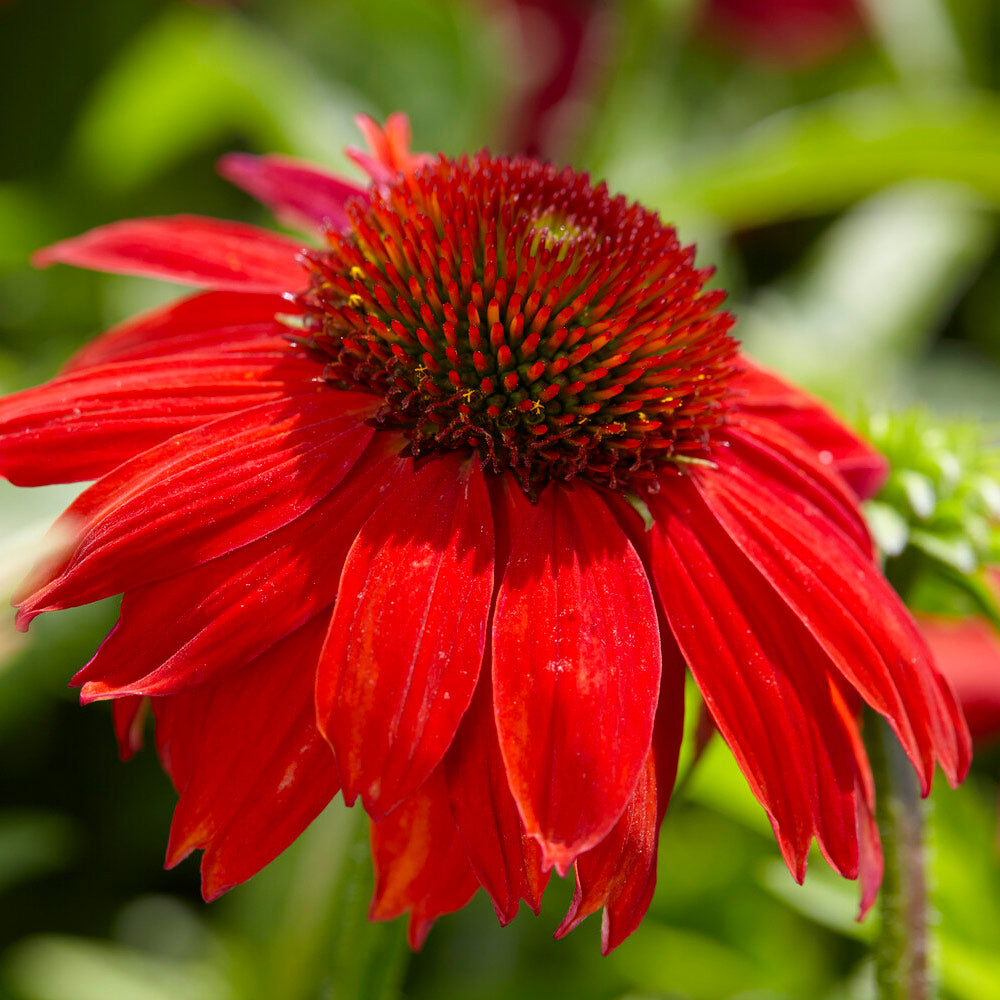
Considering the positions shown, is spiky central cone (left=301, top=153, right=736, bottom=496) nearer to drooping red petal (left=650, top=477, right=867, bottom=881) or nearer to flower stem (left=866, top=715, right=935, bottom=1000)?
drooping red petal (left=650, top=477, right=867, bottom=881)

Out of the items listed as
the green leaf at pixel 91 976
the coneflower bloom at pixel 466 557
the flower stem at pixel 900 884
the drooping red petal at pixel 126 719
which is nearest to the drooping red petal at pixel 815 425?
the coneflower bloom at pixel 466 557

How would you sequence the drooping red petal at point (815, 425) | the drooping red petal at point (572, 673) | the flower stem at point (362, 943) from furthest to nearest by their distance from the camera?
1. the drooping red petal at point (815, 425)
2. the flower stem at point (362, 943)
3. the drooping red petal at point (572, 673)

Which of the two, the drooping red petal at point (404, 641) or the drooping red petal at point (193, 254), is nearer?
the drooping red petal at point (404, 641)

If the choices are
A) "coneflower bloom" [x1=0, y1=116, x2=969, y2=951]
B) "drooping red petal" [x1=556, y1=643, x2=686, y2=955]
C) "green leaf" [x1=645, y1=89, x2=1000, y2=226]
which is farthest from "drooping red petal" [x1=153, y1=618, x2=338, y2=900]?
"green leaf" [x1=645, y1=89, x2=1000, y2=226]

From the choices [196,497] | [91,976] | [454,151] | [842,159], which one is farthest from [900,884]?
[454,151]

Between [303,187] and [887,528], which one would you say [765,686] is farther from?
[303,187]

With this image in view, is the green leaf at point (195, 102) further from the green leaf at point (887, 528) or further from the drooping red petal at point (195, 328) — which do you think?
the green leaf at point (887, 528)
